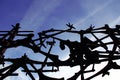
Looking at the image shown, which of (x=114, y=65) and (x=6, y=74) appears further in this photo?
(x=114, y=65)

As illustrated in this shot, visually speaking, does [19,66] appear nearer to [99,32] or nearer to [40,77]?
[40,77]

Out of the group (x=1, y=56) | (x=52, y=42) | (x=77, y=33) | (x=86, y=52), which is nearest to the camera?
(x=1, y=56)

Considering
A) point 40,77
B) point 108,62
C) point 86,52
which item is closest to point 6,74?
point 40,77

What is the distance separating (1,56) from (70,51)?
2775mm

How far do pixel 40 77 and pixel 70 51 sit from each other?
5.68ft

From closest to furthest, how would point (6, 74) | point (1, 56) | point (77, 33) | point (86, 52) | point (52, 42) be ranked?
point (6, 74)
point (1, 56)
point (86, 52)
point (77, 33)
point (52, 42)

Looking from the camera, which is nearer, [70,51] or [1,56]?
[1,56]

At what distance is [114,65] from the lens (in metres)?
7.60

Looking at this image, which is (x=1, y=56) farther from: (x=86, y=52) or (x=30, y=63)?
(x=86, y=52)

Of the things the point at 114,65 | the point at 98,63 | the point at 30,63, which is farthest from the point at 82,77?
the point at 30,63

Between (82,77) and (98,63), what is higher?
(98,63)

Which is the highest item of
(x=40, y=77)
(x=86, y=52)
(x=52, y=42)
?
(x=52, y=42)

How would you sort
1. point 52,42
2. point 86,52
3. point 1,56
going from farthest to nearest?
point 52,42
point 86,52
point 1,56

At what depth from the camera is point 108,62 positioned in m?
7.58
